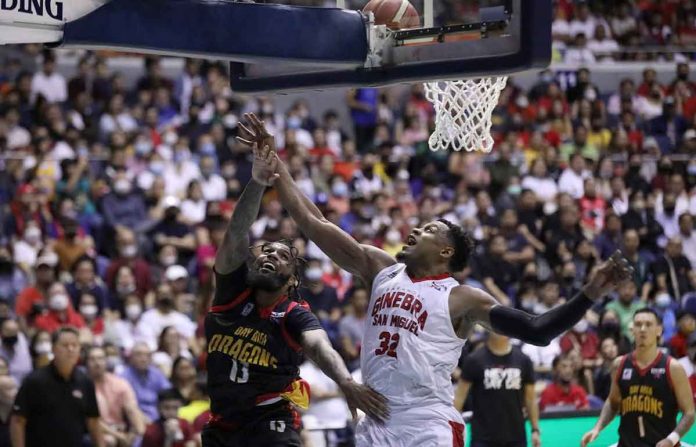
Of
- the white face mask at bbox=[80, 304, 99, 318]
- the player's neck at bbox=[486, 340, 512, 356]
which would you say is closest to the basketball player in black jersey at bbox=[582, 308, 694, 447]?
Result: the player's neck at bbox=[486, 340, 512, 356]

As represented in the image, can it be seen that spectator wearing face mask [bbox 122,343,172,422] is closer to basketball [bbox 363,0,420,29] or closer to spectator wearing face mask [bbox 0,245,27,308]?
spectator wearing face mask [bbox 0,245,27,308]

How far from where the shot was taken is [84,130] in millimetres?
15961

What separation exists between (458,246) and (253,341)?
119 centimetres

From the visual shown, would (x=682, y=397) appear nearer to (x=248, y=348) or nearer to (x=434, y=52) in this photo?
(x=434, y=52)

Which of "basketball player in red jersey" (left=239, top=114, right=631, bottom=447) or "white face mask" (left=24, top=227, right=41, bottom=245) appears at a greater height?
"white face mask" (left=24, top=227, right=41, bottom=245)

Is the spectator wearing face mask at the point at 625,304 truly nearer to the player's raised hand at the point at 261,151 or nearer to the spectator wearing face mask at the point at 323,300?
the spectator wearing face mask at the point at 323,300

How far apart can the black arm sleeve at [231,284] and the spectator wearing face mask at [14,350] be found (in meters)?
4.86

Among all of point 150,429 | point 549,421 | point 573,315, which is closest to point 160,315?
point 150,429

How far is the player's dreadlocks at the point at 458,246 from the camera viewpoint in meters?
6.79

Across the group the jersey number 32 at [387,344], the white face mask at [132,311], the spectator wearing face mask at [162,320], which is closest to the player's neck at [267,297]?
the jersey number 32 at [387,344]

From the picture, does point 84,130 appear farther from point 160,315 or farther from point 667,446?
point 667,446

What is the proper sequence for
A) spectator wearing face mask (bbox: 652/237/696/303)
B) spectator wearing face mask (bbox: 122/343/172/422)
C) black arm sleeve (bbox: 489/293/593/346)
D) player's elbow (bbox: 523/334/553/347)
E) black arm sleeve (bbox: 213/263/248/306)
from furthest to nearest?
spectator wearing face mask (bbox: 652/237/696/303) < spectator wearing face mask (bbox: 122/343/172/422) < black arm sleeve (bbox: 213/263/248/306) < player's elbow (bbox: 523/334/553/347) < black arm sleeve (bbox: 489/293/593/346)

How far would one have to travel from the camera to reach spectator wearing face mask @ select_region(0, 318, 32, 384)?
11.3 meters

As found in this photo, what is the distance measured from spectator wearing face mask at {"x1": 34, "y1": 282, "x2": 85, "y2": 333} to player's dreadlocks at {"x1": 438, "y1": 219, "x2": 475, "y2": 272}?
6193mm
